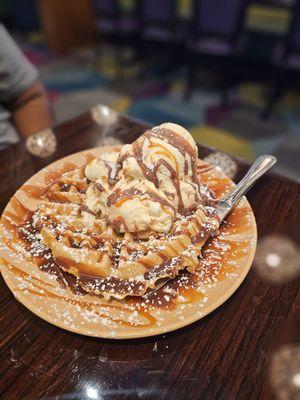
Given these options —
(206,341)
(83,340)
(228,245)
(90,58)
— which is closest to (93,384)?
(83,340)

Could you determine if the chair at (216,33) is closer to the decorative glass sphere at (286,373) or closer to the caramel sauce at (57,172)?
the caramel sauce at (57,172)

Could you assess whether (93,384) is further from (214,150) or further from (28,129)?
(28,129)

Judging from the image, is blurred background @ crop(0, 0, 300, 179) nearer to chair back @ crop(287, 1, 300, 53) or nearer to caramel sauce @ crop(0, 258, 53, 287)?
chair back @ crop(287, 1, 300, 53)

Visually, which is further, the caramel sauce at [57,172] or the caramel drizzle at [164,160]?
the caramel sauce at [57,172]

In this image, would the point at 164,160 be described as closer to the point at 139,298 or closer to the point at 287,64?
the point at 139,298

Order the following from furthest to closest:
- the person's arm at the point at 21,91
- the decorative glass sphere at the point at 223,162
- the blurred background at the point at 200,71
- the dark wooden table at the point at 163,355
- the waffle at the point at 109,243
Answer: the blurred background at the point at 200,71
the person's arm at the point at 21,91
the decorative glass sphere at the point at 223,162
the waffle at the point at 109,243
the dark wooden table at the point at 163,355

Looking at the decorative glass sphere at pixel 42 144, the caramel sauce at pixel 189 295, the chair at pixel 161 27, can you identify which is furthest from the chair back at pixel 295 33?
the caramel sauce at pixel 189 295
